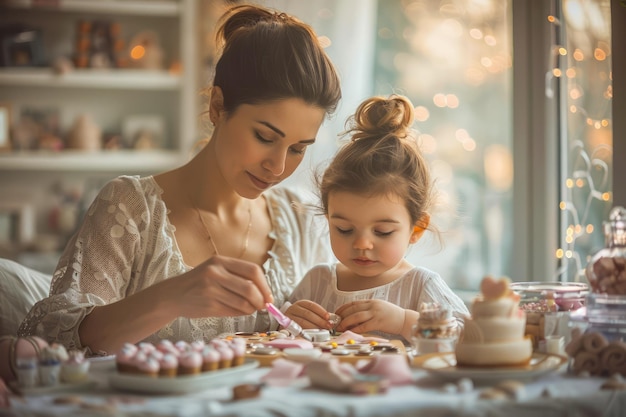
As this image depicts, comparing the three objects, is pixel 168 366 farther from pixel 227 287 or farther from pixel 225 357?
pixel 227 287

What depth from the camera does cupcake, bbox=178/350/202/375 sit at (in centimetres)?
118

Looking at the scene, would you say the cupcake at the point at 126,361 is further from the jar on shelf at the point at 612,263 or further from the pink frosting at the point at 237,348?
the jar on shelf at the point at 612,263

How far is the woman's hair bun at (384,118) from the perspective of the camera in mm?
1918

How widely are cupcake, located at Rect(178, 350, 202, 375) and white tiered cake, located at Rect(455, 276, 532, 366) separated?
1.27 feet

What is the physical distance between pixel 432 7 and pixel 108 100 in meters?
1.92

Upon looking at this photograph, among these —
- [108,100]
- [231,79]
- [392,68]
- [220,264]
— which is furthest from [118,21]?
[220,264]

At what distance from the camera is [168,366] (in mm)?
1170

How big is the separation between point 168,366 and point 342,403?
0.26 metres

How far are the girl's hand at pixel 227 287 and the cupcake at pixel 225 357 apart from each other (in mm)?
A: 149

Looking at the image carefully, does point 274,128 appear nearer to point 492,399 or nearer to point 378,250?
point 378,250

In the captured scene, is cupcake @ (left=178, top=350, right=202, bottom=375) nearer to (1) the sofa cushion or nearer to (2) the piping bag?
(2) the piping bag

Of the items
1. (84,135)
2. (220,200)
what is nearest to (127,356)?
(220,200)

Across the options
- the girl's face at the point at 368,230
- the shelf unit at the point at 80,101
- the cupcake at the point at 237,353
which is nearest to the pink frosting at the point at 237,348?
the cupcake at the point at 237,353

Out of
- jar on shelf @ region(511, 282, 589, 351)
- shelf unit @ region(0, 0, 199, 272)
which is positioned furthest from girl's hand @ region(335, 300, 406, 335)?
shelf unit @ region(0, 0, 199, 272)
